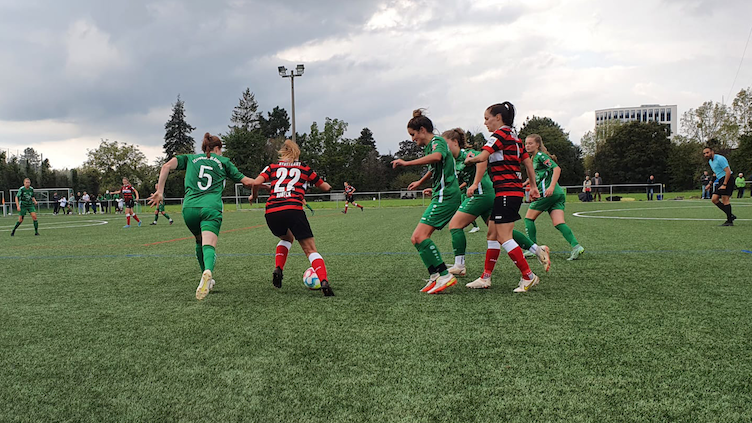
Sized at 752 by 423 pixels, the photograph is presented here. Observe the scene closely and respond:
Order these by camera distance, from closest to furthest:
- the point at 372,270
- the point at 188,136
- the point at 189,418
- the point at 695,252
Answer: the point at 189,418
the point at 372,270
the point at 695,252
the point at 188,136

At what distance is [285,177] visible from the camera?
5.26m

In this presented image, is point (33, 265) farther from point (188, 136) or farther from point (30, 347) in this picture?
point (188, 136)

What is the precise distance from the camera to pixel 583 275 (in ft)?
19.9

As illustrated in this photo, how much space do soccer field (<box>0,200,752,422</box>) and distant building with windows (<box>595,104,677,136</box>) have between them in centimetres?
17342

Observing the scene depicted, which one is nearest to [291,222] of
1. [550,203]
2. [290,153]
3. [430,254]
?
[290,153]

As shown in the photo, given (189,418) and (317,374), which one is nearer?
(189,418)

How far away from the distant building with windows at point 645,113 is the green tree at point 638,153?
102 meters

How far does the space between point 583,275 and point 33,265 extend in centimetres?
874

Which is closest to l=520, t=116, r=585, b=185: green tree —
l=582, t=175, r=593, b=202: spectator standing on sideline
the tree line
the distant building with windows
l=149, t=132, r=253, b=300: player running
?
the tree line

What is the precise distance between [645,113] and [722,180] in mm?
179743

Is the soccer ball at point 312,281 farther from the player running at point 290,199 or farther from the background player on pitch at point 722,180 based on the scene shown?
the background player on pitch at point 722,180

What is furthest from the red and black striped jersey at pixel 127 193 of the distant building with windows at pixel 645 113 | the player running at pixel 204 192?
the distant building with windows at pixel 645 113

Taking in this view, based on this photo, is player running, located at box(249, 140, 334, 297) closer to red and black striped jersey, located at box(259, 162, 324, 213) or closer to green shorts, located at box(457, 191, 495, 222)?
red and black striped jersey, located at box(259, 162, 324, 213)

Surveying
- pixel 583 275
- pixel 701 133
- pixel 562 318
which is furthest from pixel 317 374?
pixel 701 133
